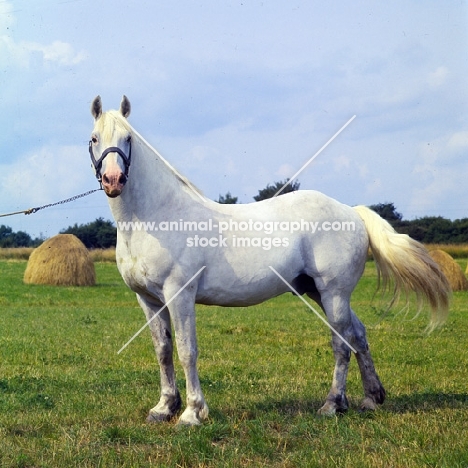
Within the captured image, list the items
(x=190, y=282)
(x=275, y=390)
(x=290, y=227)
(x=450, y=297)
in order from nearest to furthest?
(x=190, y=282)
(x=290, y=227)
(x=450, y=297)
(x=275, y=390)

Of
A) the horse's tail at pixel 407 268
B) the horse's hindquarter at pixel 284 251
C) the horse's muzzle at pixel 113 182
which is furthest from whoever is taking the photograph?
the horse's tail at pixel 407 268

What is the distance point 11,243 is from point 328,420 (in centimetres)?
3531

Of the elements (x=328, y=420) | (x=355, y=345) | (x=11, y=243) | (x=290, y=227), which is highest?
(x=11, y=243)

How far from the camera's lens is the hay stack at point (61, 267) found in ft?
76.0

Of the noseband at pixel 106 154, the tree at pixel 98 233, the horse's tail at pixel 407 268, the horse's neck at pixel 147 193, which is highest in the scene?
the tree at pixel 98 233

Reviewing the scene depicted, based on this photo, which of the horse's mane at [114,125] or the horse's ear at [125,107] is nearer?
the horse's mane at [114,125]

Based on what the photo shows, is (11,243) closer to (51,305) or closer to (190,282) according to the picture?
(51,305)

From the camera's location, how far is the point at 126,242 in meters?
5.36

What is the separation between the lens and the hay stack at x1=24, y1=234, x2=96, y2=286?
76.0ft

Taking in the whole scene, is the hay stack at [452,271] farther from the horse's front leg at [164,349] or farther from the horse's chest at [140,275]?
the horse's chest at [140,275]

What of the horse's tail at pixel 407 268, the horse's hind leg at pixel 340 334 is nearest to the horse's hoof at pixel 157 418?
the horse's hind leg at pixel 340 334

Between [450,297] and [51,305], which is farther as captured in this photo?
[51,305]

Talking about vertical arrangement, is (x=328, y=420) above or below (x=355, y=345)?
below

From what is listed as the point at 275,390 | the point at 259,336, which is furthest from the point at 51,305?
the point at 275,390
